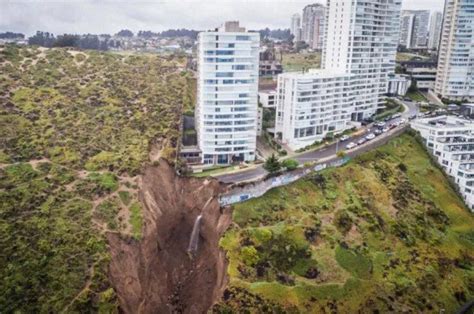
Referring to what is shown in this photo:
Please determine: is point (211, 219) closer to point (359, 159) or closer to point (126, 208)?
point (126, 208)

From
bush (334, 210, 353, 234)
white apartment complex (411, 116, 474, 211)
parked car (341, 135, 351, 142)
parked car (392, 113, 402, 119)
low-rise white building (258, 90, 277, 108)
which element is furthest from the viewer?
parked car (392, 113, 402, 119)

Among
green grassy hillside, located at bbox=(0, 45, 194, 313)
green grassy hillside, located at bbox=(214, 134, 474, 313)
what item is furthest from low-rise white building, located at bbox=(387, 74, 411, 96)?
green grassy hillside, located at bbox=(0, 45, 194, 313)

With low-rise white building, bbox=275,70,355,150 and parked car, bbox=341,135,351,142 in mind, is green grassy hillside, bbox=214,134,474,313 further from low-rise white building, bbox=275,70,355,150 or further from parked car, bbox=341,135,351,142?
low-rise white building, bbox=275,70,355,150

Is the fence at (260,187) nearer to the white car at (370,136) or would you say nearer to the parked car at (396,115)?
the white car at (370,136)

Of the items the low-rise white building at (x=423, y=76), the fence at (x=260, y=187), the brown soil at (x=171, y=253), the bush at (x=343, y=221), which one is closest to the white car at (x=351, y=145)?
the fence at (x=260, y=187)

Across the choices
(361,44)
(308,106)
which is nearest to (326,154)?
(308,106)

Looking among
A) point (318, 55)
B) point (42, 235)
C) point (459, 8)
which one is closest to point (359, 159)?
point (42, 235)
